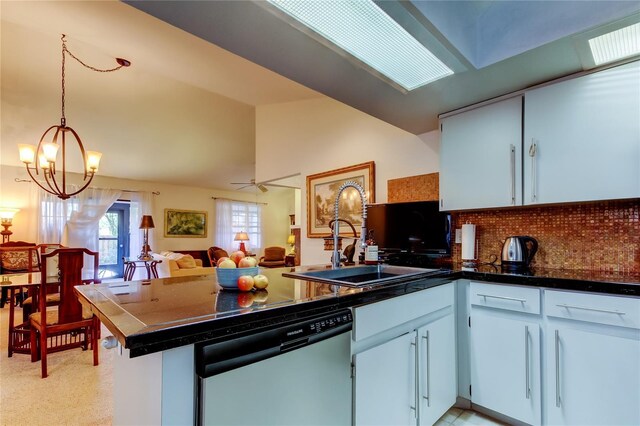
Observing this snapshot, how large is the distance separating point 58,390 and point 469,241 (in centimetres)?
328

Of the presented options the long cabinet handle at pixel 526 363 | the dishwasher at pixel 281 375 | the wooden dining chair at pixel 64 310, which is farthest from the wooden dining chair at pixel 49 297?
the long cabinet handle at pixel 526 363

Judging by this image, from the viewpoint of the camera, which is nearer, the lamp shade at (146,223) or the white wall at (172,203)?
the white wall at (172,203)

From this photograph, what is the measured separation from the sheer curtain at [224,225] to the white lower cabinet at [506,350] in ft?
24.2

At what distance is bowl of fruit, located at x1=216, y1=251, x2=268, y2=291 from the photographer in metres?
1.26

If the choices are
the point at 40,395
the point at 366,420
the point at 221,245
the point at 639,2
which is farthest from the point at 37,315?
the point at 221,245

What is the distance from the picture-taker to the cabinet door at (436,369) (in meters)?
1.55

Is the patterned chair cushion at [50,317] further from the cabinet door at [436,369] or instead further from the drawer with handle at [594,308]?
the drawer with handle at [594,308]

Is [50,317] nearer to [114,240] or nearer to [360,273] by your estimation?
[360,273]

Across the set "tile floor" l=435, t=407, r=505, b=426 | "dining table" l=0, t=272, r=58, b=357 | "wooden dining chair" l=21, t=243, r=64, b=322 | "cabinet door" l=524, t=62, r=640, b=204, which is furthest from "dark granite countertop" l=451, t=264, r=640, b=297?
"dining table" l=0, t=272, r=58, b=357

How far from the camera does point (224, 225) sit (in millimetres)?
8445

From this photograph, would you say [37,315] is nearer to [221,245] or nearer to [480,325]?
[480,325]

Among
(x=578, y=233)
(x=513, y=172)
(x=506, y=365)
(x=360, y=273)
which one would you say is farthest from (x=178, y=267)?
(x=578, y=233)

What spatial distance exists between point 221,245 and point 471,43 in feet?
25.3

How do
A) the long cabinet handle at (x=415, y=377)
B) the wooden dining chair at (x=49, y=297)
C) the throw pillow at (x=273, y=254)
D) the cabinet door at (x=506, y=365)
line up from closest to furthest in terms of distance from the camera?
the long cabinet handle at (x=415, y=377)
the cabinet door at (x=506, y=365)
the wooden dining chair at (x=49, y=297)
the throw pillow at (x=273, y=254)
